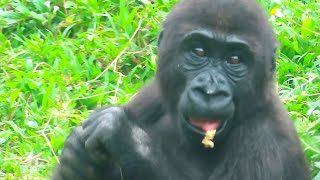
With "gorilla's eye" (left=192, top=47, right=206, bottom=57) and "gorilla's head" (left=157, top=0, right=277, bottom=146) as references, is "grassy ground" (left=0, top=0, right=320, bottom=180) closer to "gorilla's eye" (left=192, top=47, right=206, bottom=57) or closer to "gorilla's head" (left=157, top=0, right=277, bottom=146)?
"gorilla's head" (left=157, top=0, right=277, bottom=146)

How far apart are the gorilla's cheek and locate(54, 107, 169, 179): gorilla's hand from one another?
331 millimetres

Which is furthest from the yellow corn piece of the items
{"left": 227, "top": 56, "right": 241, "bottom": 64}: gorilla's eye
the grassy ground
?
the grassy ground

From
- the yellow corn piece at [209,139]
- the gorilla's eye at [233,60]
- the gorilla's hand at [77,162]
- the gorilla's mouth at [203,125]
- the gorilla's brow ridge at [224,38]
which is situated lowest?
the gorilla's hand at [77,162]

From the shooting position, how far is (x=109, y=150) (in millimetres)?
6785

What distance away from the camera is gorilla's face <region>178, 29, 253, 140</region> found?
21.4ft

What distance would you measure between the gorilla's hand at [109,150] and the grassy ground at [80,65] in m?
1.03

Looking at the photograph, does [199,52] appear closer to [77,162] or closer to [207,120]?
[207,120]

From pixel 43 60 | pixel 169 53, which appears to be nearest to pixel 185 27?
pixel 169 53

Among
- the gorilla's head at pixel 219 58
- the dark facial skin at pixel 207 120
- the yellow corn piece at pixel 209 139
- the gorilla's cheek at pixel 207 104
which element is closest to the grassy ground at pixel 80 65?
the dark facial skin at pixel 207 120

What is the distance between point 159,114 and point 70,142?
839 millimetres

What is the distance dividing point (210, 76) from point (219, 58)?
0.19m

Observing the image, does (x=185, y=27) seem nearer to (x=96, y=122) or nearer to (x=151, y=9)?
(x=96, y=122)

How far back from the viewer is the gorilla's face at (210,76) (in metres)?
6.54

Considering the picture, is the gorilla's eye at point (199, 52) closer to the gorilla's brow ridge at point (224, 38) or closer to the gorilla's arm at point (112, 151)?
the gorilla's brow ridge at point (224, 38)
